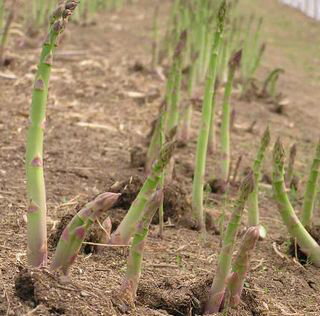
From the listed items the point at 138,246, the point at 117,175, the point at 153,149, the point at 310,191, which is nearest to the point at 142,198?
the point at 138,246

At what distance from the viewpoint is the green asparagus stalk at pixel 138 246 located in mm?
1861

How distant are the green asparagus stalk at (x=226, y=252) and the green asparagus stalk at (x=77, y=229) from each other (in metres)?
0.33

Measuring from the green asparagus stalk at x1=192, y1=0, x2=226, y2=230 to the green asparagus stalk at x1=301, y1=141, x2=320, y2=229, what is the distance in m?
0.43

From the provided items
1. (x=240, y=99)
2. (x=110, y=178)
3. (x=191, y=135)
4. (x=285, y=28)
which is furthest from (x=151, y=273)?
(x=285, y=28)

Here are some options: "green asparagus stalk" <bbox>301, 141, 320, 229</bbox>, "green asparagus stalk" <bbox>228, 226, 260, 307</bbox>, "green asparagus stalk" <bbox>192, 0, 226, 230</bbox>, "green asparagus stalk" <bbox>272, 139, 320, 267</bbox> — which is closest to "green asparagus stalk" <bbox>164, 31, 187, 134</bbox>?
"green asparagus stalk" <bbox>192, 0, 226, 230</bbox>

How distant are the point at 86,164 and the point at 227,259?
6.00ft

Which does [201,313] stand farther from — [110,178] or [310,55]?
A: [310,55]

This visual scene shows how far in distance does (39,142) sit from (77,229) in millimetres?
273

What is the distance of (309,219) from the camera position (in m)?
2.91

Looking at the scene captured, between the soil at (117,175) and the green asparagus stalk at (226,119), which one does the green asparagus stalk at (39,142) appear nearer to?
the soil at (117,175)

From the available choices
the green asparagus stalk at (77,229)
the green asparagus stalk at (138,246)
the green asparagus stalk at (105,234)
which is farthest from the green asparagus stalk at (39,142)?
the green asparagus stalk at (105,234)

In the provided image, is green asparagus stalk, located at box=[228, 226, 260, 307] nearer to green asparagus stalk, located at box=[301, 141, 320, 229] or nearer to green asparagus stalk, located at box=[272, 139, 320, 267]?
green asparagus stalk, located at box=[272, 139, 320, 267]

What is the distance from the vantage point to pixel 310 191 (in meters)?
2.86

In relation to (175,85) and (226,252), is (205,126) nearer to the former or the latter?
(175,85)
